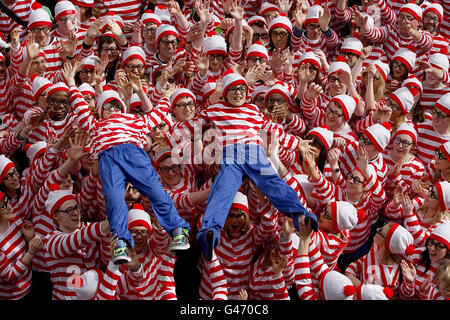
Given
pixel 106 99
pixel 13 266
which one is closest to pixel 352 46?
pixel 106 99

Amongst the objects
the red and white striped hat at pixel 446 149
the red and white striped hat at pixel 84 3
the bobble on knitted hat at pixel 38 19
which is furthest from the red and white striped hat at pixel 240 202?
the red and white striped hat at pixel 84 3

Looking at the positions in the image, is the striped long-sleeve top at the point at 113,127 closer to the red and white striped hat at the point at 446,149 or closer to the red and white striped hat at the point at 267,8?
the red and white striped hat at the point at 446,149

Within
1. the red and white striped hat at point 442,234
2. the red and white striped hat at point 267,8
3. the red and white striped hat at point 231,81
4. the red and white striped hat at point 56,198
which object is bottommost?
the red and white striped hat at point 267,8

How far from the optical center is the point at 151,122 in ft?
24.0

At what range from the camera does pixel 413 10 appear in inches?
369

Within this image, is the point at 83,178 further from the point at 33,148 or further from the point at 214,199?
the point at 214,199

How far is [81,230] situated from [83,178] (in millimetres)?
982

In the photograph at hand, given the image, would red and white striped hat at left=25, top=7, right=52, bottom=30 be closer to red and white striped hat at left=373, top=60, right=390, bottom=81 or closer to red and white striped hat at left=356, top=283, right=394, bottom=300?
red and white striped hat at left=373, top=60, right=390, bottom=81

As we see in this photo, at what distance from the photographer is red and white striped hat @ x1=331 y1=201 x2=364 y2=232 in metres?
6.96

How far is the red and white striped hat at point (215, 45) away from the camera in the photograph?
8.88 m

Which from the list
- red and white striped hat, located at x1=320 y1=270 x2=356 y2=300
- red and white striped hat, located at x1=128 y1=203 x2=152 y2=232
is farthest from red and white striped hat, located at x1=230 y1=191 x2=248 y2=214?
red and white striped hat, located at x1=320 y1=270 x2=356 y2=300

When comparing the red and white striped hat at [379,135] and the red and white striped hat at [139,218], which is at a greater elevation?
the red and white striped hat at [139,218]

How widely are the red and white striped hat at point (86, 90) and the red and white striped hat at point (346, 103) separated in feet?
7.49

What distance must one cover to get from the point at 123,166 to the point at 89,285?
101 cm
